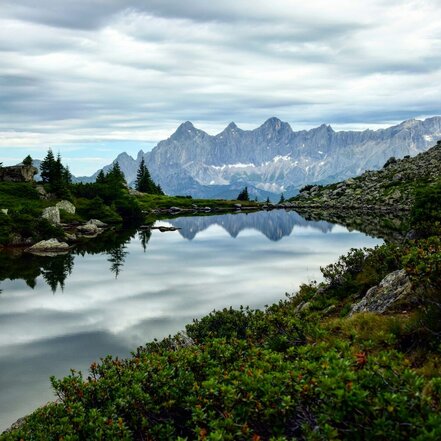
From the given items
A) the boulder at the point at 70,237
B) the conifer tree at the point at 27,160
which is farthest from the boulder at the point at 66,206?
the conifer tree at the point at 27,160

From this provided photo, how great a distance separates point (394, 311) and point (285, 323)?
5.89 metres

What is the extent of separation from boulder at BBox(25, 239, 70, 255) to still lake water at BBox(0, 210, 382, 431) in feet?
16.8

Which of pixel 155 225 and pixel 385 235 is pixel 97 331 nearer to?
pixel 385 235

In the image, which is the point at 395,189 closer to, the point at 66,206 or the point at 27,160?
the point at 66,206

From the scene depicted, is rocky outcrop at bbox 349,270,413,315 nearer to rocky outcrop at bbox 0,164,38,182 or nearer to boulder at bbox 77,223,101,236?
boulder at bbox 77,223,101,236

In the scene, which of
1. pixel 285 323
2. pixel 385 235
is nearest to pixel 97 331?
pixel 285 323

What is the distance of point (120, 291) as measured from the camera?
53.9 metres

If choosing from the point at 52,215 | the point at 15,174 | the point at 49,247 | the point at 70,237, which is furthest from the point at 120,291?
the point at 15,174

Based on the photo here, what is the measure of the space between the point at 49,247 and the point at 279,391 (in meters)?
84.3

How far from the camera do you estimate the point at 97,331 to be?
38.9 metres

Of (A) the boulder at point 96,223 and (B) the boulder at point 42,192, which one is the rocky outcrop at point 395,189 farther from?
(B) the boulder at point 42,192

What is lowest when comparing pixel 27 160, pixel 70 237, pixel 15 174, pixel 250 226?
pixel 250 226

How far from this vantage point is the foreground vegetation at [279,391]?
7.83m

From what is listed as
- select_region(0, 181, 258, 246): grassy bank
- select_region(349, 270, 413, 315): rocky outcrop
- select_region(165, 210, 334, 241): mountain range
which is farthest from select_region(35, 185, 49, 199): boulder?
select_region(349, 270, 413, 315): rocky outcrop
